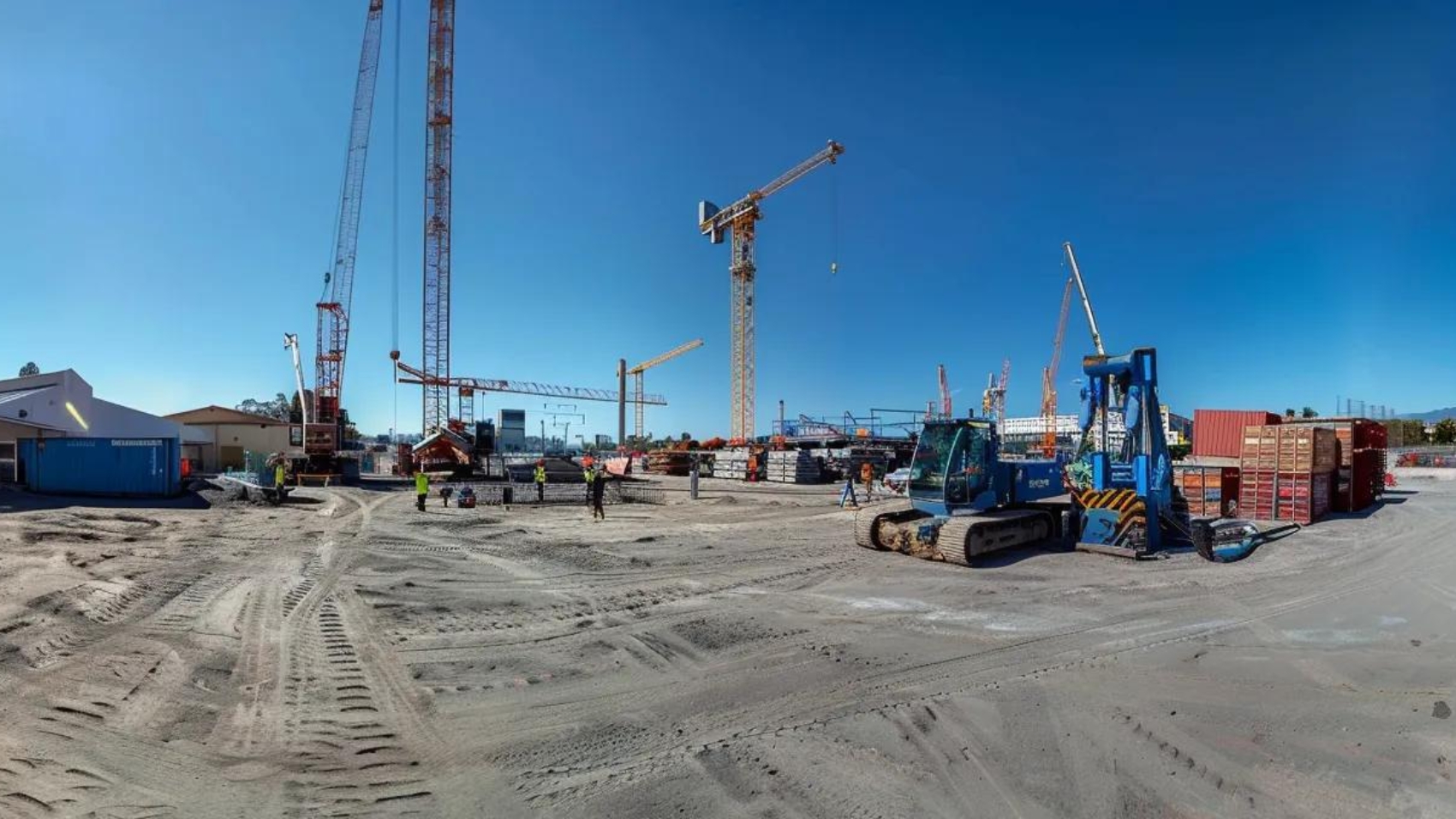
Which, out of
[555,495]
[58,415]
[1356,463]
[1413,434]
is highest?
[58,415]

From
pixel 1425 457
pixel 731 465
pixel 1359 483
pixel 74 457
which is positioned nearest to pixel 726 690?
pixel 1359 483

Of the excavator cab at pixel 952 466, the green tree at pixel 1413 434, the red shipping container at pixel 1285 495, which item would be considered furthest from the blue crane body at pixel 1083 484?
the green tree at pixel 1413 434

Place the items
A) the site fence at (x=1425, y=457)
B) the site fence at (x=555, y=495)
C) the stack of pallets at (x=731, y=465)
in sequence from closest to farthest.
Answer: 1. the site fence at (x=555, y=495)
2. the stack of pallets at (x=731, y=465)
3. the site fence at (x=1425, y=457)

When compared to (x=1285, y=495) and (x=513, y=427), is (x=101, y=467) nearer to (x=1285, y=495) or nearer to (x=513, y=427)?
(x=1285, y=495)

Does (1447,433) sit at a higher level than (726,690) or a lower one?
higher

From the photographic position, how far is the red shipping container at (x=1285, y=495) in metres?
18.0

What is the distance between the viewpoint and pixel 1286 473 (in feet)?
60.5

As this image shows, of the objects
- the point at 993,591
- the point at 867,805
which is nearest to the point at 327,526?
the point at 993,591

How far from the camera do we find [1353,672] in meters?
6.34

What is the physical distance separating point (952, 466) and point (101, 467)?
3035 centimetres

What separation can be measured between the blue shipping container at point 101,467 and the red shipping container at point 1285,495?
36.8 m

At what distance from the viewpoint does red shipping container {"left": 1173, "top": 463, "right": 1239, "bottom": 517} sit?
20.0 metres

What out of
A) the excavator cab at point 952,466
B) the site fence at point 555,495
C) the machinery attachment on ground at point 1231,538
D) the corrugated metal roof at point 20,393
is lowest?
the site fence at point 555,495

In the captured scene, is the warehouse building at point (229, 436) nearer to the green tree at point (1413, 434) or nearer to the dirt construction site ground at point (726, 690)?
the dirt construction site ground at point (726, 690)
